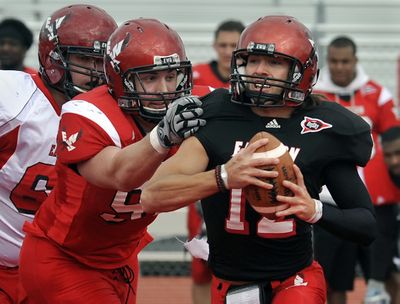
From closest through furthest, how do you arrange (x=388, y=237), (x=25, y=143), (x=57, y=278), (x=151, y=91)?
(x=151, y=91)
(x=57, y=278)
(x=25, y=143)
(x=388, y=237)

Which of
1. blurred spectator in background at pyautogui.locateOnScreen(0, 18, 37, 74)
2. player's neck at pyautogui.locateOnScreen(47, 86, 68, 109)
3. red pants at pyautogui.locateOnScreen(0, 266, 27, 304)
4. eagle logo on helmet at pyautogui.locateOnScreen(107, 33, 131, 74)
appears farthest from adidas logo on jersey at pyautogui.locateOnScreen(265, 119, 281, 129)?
blurred spectator in background at pyautogui.locateOnScreen(0, 18, 37, 74)

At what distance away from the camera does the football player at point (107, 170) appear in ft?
11.9

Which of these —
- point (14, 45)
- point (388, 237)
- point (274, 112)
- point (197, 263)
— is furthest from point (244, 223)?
point (14, 45)

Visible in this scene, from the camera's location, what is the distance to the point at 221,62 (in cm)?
736

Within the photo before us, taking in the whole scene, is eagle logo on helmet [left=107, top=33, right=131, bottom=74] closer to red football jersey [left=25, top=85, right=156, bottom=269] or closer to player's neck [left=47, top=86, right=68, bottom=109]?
red football jersey [left=25, top=85, right=156, bottom=269]

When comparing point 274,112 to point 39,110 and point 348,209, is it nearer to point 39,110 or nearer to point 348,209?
point 348,209

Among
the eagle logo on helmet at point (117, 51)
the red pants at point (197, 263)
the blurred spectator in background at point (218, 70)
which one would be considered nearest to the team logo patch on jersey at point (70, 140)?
the eagle logo on helmet at point (117, 51)

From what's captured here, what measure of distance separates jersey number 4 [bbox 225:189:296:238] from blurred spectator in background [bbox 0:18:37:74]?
12.3 ft

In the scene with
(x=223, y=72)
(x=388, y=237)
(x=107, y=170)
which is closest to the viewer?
(x=107, y=170)

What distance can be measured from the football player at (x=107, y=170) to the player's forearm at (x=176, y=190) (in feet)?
0.31

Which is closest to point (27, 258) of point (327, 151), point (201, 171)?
point (201, 171)

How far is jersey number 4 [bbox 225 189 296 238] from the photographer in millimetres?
3660

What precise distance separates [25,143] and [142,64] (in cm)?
67

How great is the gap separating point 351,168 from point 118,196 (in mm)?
908
